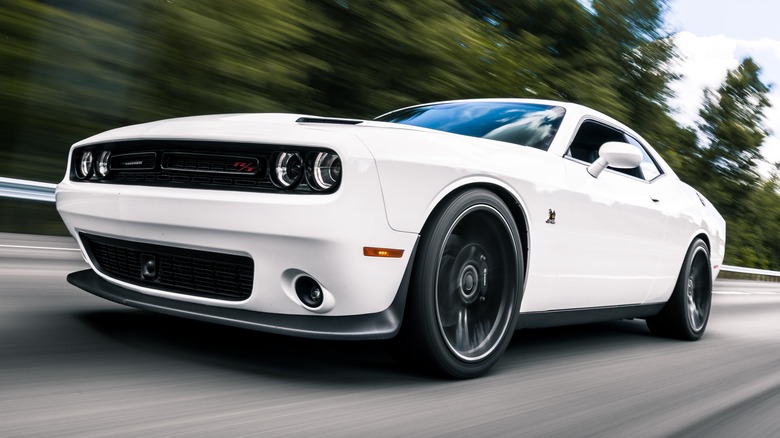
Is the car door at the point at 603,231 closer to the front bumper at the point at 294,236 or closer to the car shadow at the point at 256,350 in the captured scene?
the car shadow at the point at 256,350

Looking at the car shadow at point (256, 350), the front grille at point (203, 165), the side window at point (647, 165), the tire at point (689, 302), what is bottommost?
the car shadow at point (256, 350)

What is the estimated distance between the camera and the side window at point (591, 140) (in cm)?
423

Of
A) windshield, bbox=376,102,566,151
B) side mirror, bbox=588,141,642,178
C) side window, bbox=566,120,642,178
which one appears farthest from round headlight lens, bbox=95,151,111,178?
side mirror, bbox=588,141,642,178

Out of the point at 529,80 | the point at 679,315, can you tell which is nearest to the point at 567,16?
the point at 529,80

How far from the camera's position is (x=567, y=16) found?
1831cm

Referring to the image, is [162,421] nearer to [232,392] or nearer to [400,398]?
[232,392]

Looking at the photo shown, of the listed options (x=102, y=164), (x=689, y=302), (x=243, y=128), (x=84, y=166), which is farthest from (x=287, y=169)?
(x=689, y=302)

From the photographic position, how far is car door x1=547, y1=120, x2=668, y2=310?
3.81 meters

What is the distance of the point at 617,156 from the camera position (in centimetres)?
402

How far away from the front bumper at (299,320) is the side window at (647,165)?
254cm

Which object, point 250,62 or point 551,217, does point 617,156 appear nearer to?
point 551,217

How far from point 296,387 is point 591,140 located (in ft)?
7.90

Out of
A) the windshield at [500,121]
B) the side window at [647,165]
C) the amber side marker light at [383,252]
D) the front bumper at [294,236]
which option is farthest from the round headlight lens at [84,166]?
the side window at [647,165]

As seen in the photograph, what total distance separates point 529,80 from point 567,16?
404 cm
